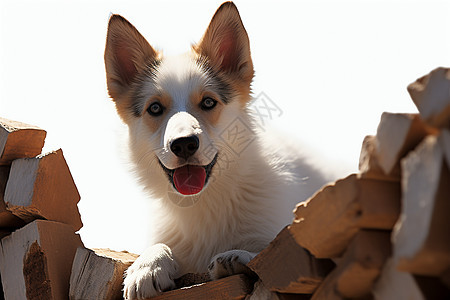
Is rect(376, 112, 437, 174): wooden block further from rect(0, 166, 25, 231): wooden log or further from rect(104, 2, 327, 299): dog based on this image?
rect(0, 166, 25, 231): wooden log

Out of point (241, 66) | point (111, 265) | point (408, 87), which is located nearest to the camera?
point (408, 87)

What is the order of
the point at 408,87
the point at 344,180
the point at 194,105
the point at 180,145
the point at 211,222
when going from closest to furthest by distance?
the point at 408,87 → the point at 344,180 → the point at 180,145 → the point at 211,222 → the point at 194,105

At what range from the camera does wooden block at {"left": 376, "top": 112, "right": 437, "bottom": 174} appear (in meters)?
1.11

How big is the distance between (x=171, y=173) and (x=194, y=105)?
41 centimetres

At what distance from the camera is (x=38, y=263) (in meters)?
2.38

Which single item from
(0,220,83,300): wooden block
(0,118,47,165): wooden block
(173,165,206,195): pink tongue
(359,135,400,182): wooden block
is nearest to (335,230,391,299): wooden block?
(359,135,400,182): wooden block

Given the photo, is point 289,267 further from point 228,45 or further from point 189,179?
point 228,45

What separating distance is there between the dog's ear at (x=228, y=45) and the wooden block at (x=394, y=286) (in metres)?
2.13

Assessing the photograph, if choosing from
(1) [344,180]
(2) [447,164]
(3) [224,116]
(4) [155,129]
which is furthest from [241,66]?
(2) [447,164]

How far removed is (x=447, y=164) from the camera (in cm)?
100

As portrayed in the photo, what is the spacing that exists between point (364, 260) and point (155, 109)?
6.41ft

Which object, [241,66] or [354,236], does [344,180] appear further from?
[241,66]

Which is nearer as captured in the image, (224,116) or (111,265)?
(111,265)

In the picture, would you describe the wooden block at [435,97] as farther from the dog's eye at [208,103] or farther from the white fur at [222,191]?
the dog's eye at [208,103]
